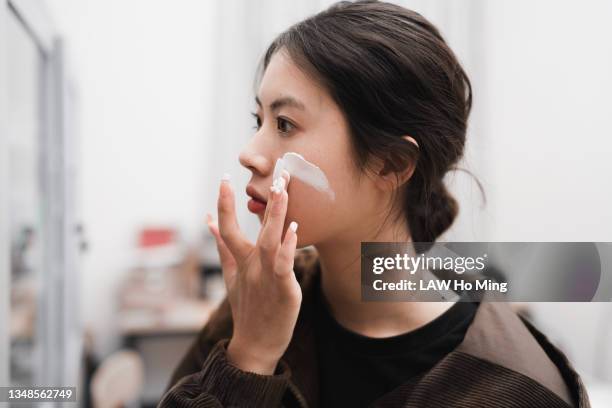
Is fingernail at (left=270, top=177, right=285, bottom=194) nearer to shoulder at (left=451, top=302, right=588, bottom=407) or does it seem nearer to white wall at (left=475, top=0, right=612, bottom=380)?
shoulder at (left=451, top=302, right=588, bottom=407)

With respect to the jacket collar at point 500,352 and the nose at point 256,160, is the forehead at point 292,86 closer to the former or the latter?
the nose at point 256,160

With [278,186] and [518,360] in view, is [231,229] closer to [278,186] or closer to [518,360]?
[278,186]

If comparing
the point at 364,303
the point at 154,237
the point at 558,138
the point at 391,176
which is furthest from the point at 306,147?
the point at 154,237

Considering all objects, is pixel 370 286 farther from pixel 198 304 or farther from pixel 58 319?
pixel 198 304

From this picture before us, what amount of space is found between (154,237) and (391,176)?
1.76m


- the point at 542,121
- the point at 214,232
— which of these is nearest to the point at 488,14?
the point at 542,121

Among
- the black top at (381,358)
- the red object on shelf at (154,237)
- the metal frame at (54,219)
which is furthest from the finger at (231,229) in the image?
the red object on shelf at (154,237)

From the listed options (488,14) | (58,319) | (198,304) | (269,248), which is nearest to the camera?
(269,248)

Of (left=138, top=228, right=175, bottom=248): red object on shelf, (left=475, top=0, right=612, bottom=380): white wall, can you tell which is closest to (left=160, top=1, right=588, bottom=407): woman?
(left=475, top=0, right=612, bottom=380): white wall

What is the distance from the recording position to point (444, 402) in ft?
1.96

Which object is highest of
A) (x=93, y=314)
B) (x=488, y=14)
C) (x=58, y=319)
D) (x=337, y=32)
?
(x=488, y=14)

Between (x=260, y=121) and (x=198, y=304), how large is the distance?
1.67 metres

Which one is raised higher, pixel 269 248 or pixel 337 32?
pixel 337 32

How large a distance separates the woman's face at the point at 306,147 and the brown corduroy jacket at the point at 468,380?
198 millimetres
